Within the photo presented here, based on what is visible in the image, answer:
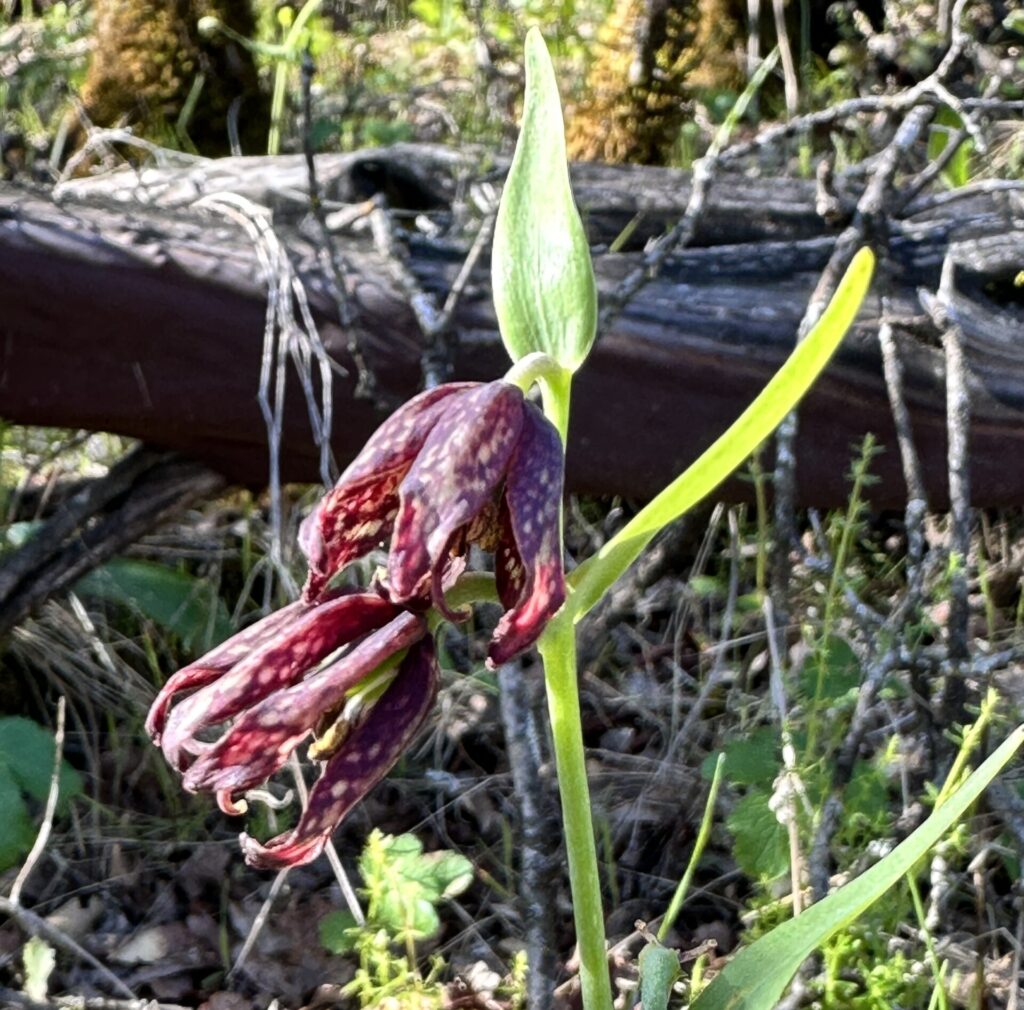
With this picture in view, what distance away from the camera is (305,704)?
76cm

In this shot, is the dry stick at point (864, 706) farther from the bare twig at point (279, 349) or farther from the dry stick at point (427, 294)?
the bare twig at point (279, 349)

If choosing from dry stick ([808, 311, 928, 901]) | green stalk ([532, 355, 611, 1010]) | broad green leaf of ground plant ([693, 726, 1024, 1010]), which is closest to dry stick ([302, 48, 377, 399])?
dry stick ([808, 311, 928, 901])

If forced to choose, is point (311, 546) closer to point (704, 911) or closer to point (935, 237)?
point (704, 911)

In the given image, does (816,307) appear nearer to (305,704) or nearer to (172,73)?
(305,704)

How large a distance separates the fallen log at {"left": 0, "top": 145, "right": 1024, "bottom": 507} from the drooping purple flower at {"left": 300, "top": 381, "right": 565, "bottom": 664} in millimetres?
836

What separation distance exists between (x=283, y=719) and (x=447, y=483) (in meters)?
0.18

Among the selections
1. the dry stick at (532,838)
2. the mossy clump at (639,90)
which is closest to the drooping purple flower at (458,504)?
the dry stick at (532,838)

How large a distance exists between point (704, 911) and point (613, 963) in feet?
0.70

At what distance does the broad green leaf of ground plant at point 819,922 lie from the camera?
76 cm

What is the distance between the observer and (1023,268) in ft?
6.69

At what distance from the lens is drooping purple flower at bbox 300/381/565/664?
27.7 inches

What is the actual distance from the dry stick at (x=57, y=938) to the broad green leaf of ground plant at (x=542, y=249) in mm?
851

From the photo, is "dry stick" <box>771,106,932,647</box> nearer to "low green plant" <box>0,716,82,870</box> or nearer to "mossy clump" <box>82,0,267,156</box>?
"low green plant" <box>0,716,82,870</box>

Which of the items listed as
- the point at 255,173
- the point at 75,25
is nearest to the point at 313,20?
the point at 75,25
